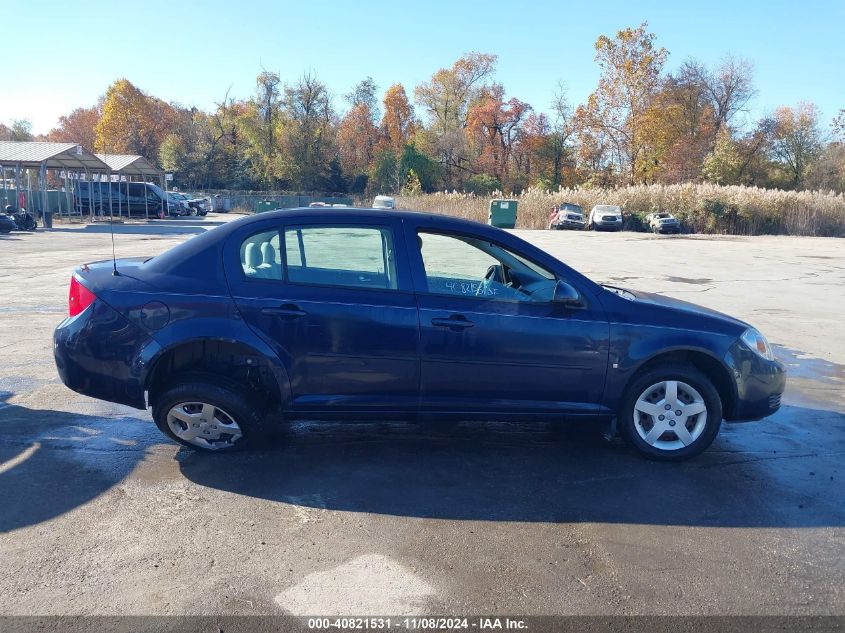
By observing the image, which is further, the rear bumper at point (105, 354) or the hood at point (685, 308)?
the hood at point (685, 308)

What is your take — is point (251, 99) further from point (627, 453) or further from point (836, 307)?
point (627, 453)

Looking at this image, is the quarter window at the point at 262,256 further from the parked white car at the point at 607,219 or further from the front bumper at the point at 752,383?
the parked white car at the point at 607,219

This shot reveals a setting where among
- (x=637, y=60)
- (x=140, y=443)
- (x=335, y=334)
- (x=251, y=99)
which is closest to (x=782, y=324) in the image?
(x=335, y=334)

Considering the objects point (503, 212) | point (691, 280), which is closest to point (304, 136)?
point (503, 212)

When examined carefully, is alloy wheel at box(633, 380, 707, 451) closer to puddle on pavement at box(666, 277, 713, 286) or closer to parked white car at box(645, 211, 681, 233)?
puddle on pavement at box(666, 277, 713, 286)

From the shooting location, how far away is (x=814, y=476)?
4633 mm

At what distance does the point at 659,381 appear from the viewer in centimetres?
469

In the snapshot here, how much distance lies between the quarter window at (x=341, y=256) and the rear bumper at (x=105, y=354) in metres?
1.11

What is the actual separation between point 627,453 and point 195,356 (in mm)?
3096

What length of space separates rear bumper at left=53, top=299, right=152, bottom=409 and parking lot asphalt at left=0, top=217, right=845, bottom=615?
51cm

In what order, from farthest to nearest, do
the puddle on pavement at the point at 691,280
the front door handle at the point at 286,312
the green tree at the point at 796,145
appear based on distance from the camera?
the green tree at the point at 796,145 → the puddle on pavement at the point at 691,280 → the front door handle at the point at 286,312

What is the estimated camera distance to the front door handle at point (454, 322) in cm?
448

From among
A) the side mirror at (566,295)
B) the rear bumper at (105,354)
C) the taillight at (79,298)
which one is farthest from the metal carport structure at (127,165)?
the side mirror at (566,295)

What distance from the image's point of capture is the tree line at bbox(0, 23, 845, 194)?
60562 mm
